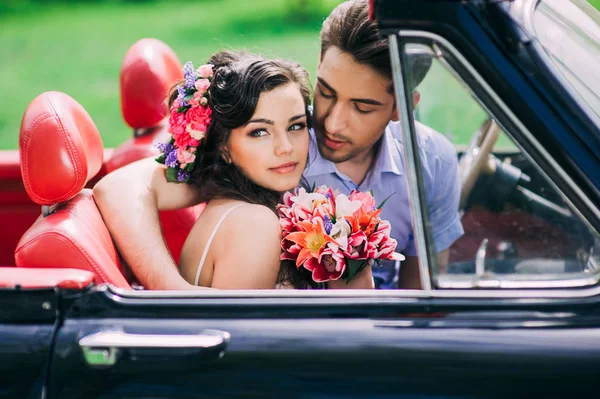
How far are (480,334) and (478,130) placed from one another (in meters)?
0.54

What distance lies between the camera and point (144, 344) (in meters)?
1.74

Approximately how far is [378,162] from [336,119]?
280mm

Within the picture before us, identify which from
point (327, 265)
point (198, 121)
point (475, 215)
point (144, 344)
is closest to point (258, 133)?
point (198, 121)

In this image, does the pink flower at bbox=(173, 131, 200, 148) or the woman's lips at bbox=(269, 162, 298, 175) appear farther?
the pink flower at bbox=(173, 131, 200, 148)

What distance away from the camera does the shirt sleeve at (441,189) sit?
1781 millimetres

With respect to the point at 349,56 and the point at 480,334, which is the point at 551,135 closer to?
the point at 480,334

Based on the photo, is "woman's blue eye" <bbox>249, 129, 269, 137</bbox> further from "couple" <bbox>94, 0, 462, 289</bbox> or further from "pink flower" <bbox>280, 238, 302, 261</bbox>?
"pink flower" <bbox>280, 238, 302, 261</bbox>

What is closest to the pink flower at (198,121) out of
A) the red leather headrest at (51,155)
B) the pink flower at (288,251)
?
the red leather headrest at (51,155)

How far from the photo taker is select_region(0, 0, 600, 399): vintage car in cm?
168

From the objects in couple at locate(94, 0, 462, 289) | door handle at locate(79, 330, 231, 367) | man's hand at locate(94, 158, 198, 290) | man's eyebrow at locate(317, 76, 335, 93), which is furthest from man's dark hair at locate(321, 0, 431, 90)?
door handle at locate(79, 330, 231, 367)

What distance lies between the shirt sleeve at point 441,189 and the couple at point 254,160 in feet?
0.22

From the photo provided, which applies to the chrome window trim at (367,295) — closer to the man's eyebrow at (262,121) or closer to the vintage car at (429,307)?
the vintage car at (429,307)

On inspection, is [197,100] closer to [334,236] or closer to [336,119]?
[336,119]

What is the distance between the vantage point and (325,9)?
11.9 metres
